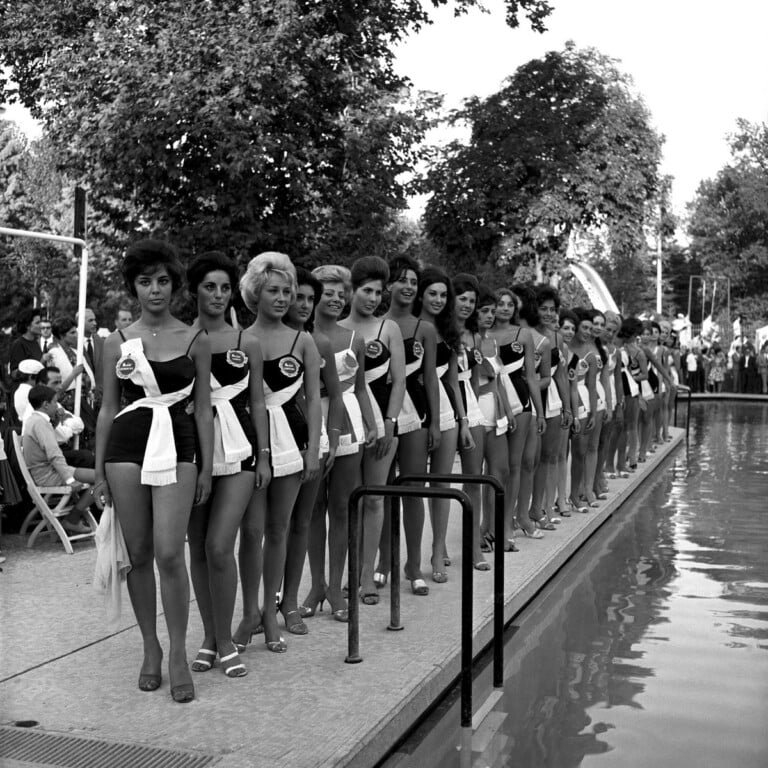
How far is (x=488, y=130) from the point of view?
34.6m

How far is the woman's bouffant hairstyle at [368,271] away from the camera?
22.1ft

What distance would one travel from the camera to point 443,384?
7.76 m

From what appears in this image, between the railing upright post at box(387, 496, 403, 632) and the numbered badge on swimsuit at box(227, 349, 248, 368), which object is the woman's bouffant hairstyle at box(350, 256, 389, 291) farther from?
the numbered badge on swimsuit at box(227, 349, 248, 368)

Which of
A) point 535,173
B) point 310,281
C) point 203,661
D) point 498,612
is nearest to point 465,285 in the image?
point 310,281

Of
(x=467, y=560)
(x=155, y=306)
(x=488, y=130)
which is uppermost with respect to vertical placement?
(x=488, y=130)

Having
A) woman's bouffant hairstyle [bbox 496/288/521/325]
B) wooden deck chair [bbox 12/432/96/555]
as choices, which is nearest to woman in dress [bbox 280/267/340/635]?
wooden deck chair [bbox 12/432/96/555]

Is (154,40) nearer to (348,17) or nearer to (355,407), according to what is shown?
(348,17)

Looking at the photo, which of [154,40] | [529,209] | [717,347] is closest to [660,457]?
[154,40]

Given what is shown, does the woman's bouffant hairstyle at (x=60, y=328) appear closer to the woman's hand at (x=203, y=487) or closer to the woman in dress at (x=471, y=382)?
the woman in dress at (x=471, y=382)

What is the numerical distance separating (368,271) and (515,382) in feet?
8.86

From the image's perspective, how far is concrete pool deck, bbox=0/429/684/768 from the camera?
4.45 m

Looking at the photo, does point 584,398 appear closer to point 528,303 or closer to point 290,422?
point 528,303

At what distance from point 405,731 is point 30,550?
4364mm

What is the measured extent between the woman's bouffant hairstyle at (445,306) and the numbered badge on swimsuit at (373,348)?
2.56 feet
